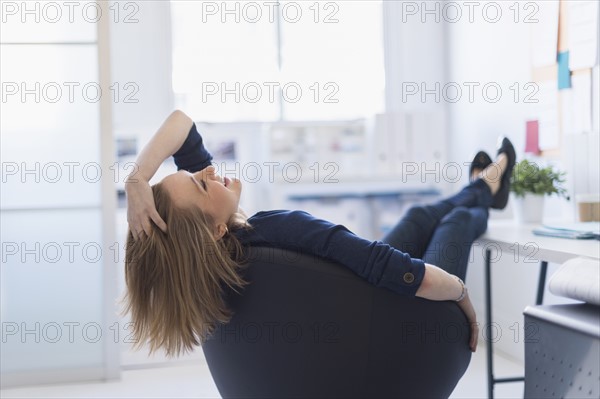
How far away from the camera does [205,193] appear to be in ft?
5.06

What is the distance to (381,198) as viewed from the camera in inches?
150

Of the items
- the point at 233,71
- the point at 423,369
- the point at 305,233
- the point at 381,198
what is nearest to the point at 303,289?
the point at 305,233

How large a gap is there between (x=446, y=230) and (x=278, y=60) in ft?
7.00

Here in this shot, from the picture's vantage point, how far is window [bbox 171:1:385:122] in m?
3.98

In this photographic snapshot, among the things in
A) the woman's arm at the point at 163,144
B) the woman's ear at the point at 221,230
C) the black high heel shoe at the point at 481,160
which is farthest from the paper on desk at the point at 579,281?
the black high heel shoe at the point at 481,160

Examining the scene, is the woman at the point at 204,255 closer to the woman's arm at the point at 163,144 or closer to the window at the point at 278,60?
the woman's arm at the point at 163,144

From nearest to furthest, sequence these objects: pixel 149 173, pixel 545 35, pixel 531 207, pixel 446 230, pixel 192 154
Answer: pixel 149 173, pixel 192 154, pixel 446 230, pixel 531 207, pixel 545 35

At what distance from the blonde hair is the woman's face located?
0.02 metres

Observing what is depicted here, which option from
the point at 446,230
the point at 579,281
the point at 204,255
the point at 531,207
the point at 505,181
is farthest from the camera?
the point at 531,207

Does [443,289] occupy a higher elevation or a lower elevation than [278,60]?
lower

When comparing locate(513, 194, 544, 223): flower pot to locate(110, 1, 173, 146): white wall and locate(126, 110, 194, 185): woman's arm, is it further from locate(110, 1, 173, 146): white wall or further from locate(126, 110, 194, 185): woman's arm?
locate(110, 1, 173, 146): white wall

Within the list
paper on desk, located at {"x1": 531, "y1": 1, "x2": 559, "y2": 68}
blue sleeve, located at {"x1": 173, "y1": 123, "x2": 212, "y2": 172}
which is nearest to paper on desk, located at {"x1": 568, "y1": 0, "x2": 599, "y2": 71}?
paper on desk, located at {"x1": 531, "y1": 1, "x2": 559, "y2": 68}

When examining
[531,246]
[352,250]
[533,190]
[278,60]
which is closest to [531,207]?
[533,190]

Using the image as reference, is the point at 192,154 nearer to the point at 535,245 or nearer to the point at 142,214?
the point at 142,214
